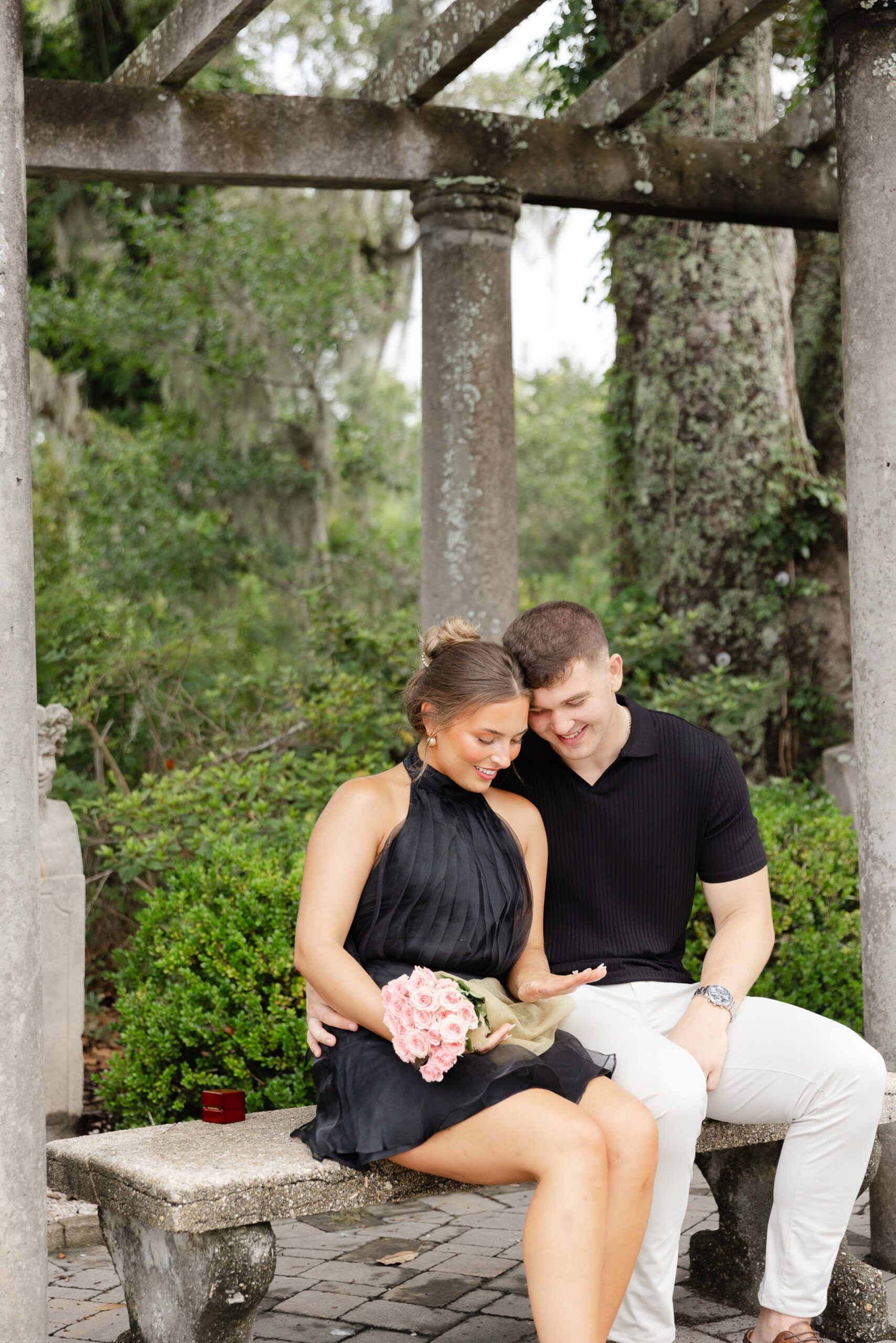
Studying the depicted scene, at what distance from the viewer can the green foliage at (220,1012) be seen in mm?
4293

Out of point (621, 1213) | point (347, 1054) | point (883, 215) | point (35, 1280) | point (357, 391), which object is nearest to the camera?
point (35, 1280)

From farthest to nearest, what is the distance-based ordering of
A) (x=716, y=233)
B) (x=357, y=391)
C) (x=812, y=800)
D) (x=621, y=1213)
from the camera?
(x=357, y=391) → (x=716, y=233) → (x=812, y=800) → (x=621, y=1213)

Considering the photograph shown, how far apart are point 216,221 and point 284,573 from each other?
261 centimetres

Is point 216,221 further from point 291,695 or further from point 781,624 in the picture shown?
point 781,624

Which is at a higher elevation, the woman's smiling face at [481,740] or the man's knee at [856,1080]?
the woman's smiling face at [481,740]

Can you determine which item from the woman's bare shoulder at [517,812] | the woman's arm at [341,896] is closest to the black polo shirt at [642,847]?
the woman's bare shoulder at [517,812]

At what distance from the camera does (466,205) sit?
15.9 ft

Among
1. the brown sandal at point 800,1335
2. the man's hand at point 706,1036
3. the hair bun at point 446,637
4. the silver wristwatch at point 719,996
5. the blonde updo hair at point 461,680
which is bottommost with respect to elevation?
the brown sandal at point 800,1335

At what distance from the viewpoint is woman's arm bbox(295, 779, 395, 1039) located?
2.79 metres

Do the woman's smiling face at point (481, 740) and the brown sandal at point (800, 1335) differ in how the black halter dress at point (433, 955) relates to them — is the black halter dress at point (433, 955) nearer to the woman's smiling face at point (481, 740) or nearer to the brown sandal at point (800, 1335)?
the woman's smiling face at point (481, 740)

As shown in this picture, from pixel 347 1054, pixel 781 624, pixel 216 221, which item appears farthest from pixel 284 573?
pixel 347 1054

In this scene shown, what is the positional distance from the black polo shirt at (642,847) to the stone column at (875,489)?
20.8 inches

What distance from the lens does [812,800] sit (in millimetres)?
6879

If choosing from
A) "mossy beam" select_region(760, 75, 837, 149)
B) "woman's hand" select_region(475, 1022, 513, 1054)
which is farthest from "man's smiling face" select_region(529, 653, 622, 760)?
"mossy beam" select_region(760, 75, 837, 149)
